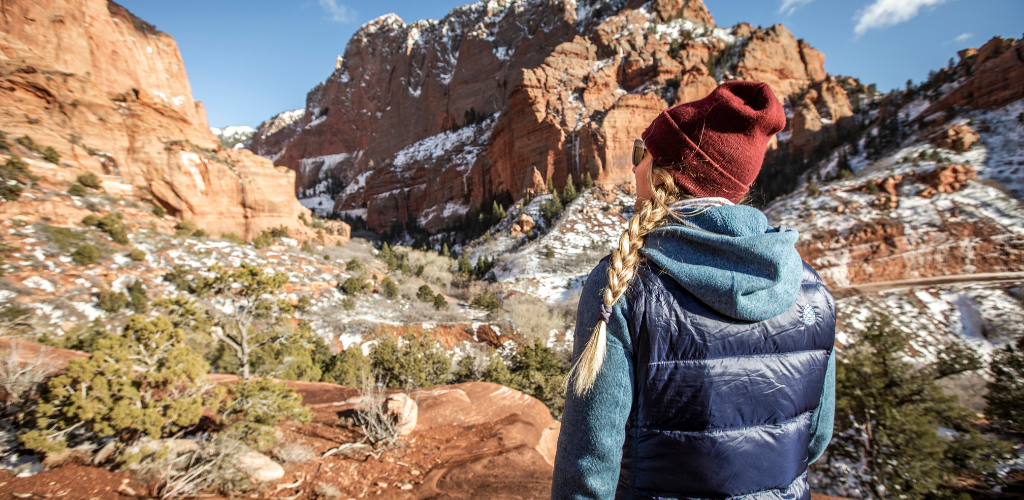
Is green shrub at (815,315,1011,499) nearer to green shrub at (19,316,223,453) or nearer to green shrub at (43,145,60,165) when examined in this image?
green shrub at (19,316,223,453)

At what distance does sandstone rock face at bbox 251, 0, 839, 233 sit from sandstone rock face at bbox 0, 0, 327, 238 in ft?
100

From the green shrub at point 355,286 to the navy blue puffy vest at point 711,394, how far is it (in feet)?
65.7

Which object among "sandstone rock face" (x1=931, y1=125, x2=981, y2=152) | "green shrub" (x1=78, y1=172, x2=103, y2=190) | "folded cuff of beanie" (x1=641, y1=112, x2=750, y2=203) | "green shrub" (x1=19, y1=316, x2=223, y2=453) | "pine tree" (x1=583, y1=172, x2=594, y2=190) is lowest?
"green shrub" (x1=19, y1=316, x2=223, y2=453)

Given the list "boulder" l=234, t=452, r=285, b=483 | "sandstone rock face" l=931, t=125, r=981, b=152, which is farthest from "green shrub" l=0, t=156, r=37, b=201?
"sandstone rock face" l=931, t=125, r=981, b=152

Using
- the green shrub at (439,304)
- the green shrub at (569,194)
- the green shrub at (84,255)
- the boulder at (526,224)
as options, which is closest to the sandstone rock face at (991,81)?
the green shrub at (569,194)

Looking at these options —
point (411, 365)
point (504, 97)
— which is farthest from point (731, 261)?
point (504, 97)

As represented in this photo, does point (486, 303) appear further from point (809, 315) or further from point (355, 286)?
point (809, 315)

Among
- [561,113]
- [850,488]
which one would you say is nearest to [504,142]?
[561,113]

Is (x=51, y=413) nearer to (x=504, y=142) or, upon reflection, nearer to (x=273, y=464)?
(x=273, y=464)

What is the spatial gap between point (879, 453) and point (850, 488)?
1209 mm

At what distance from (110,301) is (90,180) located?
300 inches

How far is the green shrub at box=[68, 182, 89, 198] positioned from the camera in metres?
15.4

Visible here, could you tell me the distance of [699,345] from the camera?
1.00 metres

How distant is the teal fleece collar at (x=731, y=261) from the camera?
927mm
